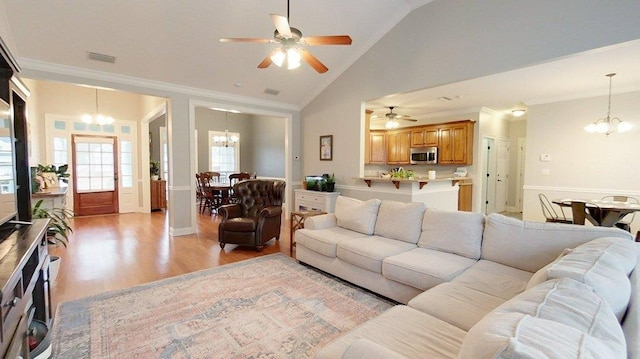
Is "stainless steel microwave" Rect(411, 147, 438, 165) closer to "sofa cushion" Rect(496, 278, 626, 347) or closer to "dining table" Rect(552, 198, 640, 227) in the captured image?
"dining table" Rect(552, 198, 640, 227)

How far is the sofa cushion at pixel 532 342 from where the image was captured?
72 centimetres

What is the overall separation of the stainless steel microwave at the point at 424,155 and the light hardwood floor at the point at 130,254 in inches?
153

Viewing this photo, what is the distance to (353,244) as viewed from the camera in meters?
3.05

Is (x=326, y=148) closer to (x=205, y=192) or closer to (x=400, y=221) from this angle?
(x=400, y=221)

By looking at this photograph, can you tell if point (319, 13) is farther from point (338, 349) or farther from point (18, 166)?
point (338, 349)

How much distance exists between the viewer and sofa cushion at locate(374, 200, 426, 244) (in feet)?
10.2

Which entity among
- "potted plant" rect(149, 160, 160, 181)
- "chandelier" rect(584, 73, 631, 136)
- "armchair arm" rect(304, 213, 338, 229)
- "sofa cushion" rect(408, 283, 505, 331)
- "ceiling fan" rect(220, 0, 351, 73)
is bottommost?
"sofa cushion" rect(408, 283, 505, 331)

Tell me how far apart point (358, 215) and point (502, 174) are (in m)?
6.25

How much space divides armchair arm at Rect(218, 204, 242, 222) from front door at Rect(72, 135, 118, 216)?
14.9 feet

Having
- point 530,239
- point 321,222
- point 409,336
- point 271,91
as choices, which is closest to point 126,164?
point 271,91

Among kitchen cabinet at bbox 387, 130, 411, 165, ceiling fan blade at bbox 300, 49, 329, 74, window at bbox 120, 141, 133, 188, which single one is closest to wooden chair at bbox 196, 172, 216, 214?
window at bbox 120, 141, 133, 188

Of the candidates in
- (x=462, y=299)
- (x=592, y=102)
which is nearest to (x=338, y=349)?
(x=462, y=299)

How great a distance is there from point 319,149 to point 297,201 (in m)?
1.24

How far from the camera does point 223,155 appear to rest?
9828 mm
